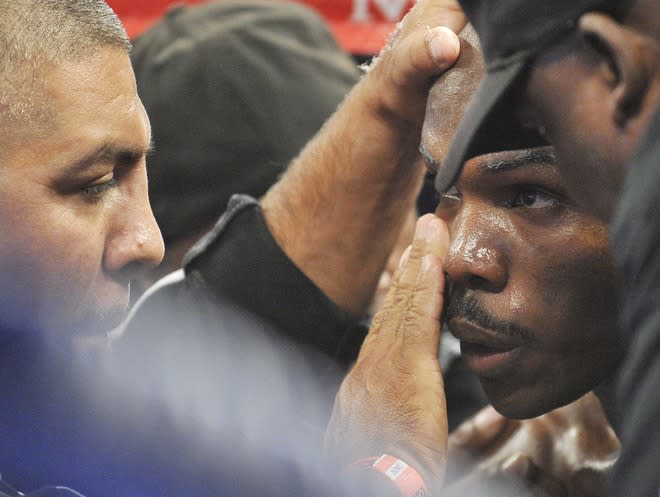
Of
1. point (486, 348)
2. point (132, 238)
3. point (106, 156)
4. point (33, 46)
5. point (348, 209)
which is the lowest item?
point (348, 209)

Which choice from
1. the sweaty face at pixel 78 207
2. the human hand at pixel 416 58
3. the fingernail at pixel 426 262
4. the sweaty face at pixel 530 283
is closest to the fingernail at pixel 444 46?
the human hand at pixel 416 58

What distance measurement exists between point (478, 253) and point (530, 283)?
73mm

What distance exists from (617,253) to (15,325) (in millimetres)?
741

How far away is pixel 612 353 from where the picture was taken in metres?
1.27

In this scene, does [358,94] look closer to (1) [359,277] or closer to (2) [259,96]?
(1) [359,277]

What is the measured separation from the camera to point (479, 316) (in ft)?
4.12

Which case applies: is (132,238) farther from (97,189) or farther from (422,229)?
(422,229)

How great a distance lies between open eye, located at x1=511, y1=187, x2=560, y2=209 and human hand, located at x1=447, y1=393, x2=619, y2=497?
483mm

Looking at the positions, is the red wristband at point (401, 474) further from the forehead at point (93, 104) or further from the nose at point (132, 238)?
the forehead at point (93, 104)

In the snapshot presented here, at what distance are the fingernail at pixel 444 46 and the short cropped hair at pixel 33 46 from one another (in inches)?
16.9

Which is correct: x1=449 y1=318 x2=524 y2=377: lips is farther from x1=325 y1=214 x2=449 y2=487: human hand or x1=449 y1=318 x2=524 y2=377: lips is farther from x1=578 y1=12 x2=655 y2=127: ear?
x1=578 y1=12 x2=655 y2=127: ear

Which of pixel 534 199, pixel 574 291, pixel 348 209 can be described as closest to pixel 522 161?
pixel 534 199

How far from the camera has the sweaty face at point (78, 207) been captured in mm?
1167

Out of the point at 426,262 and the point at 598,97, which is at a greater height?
the point at 598,97
